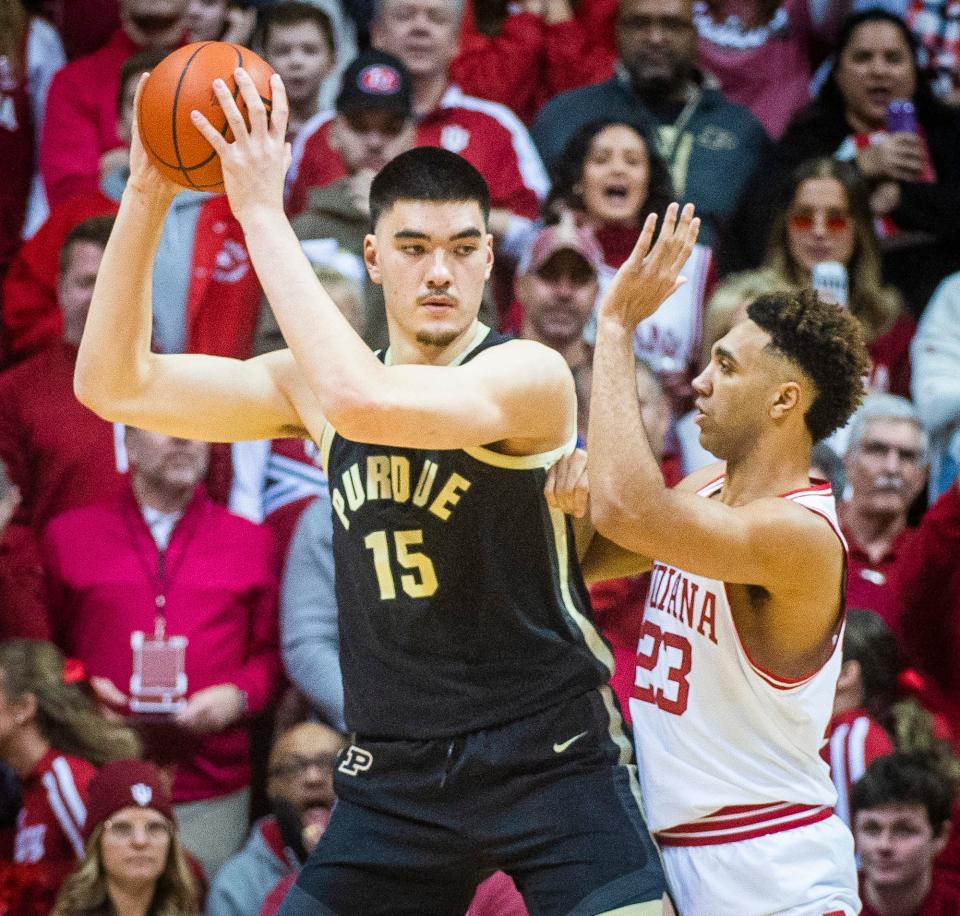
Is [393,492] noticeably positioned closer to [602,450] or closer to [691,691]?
[602,450]

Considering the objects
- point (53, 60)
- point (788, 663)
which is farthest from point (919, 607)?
point (53, 60)

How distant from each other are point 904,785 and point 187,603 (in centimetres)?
253

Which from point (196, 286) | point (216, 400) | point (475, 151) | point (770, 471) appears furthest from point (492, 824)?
point (475, 151)

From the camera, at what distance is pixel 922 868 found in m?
5.87

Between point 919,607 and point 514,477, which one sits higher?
point 514,477

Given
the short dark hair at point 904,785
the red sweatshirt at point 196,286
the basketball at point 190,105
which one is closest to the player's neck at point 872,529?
the short dark hair at point 904,785

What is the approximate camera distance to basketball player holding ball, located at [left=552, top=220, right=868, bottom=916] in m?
3.85

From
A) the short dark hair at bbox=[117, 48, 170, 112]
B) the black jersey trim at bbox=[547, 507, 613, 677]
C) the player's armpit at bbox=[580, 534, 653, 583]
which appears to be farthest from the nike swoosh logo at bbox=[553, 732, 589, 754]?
the short dark hair at bbox=[117, 48, 170, 112]

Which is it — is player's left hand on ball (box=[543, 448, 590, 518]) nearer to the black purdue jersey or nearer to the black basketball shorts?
the black purdue jersey

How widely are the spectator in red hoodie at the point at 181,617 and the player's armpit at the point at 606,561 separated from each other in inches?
85.7

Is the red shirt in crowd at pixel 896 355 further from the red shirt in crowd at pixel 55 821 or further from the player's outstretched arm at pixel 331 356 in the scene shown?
the player's outstretched arm at pixel 331 356

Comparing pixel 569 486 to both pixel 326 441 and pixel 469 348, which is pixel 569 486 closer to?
pixel 469 348

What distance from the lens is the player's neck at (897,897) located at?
5.84 meters

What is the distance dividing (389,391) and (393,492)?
0.40 m
